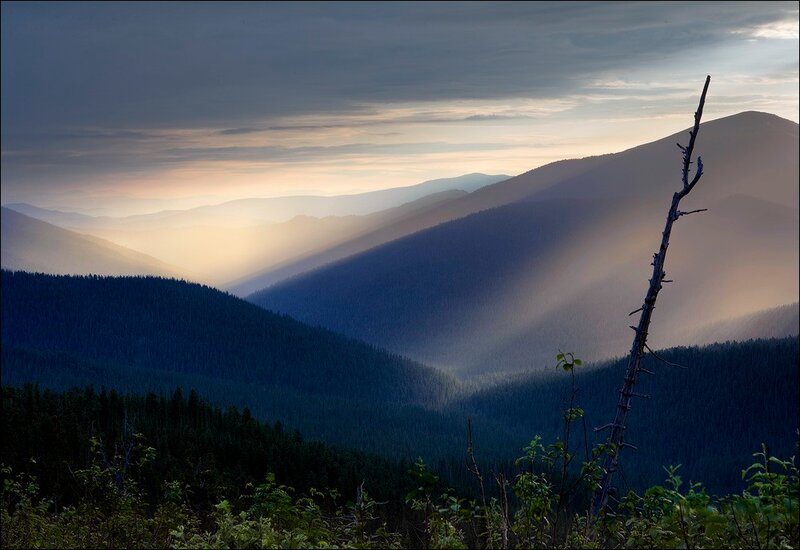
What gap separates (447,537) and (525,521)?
6.13 ft

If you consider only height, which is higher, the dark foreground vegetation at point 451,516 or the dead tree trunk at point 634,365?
the dead tree trunk at point 634,365

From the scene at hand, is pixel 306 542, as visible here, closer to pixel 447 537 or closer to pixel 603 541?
pixel 447 537

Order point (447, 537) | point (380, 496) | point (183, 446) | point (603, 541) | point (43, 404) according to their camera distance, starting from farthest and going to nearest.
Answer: point (380, 496)
point (183, 446)
point (43, 404)
point (603, 541)
point (447, 537)

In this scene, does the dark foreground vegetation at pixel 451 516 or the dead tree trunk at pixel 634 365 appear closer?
the dark foreground vegetation at pixel 451 516

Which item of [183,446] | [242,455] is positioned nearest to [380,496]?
[242,455]

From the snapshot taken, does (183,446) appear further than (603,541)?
Yes

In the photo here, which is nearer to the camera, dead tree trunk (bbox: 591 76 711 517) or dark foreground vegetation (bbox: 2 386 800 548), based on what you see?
dark foreground vegetation (bbox: 2 386 800 548)

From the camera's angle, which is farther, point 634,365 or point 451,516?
point 451,516

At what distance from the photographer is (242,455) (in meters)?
93.9

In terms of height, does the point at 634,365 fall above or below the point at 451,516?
above

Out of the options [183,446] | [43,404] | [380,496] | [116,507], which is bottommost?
[380,496]

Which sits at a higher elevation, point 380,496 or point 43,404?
point 43,404

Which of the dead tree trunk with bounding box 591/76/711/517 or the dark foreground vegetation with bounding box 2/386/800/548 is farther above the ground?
the dead tree trunk with bounding box 591/76/711/517

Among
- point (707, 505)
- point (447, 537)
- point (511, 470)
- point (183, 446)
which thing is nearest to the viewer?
point (707, 505)
